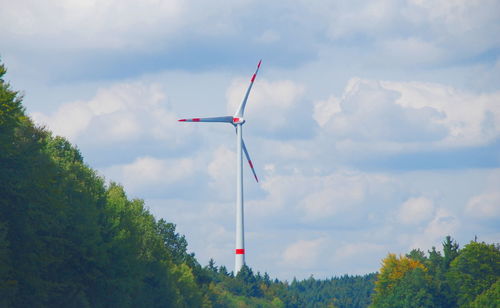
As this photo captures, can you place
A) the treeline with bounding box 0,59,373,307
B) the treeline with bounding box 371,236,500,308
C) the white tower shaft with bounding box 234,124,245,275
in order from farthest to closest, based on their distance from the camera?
the treeline with bounding box 371,236,500,308
the white tower shaft with bounding box 234,124,245,275
the treeline with bounding box 0,59,373,307

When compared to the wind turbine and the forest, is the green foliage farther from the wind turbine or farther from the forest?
the forest

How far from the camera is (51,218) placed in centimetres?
6444

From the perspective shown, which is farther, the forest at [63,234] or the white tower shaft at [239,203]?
the white tower shaft at [239,203]

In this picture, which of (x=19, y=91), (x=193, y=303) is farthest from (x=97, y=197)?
(x=193, y=303)

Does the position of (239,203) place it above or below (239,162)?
→ below

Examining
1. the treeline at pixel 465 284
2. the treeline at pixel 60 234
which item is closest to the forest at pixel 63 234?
the treeline at pixel 60 234

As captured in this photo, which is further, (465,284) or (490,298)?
(465,284)

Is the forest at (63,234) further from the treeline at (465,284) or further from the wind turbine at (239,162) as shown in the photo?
the treeline at (465,284)

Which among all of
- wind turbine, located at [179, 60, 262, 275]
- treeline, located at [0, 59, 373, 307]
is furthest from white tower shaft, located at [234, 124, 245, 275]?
treeline, located at [0, 59, 373, 307]

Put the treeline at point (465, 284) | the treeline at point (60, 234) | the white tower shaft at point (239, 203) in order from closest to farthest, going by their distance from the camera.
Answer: the treeline at point (60, 234), the white tower shaft at point (239, 203), the treeline at point (465, 284)

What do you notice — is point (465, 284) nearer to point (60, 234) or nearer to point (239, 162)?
→ point (239, 162)

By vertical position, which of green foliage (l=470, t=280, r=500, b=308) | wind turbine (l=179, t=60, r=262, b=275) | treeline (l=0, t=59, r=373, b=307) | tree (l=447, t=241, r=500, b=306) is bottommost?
treeline (l=0, t=59, r=373, b=307)

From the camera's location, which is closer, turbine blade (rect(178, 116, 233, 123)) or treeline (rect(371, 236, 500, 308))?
turbine blade (rect(178, 116, 233, 123))

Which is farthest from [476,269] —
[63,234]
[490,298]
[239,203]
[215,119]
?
[63,234]
